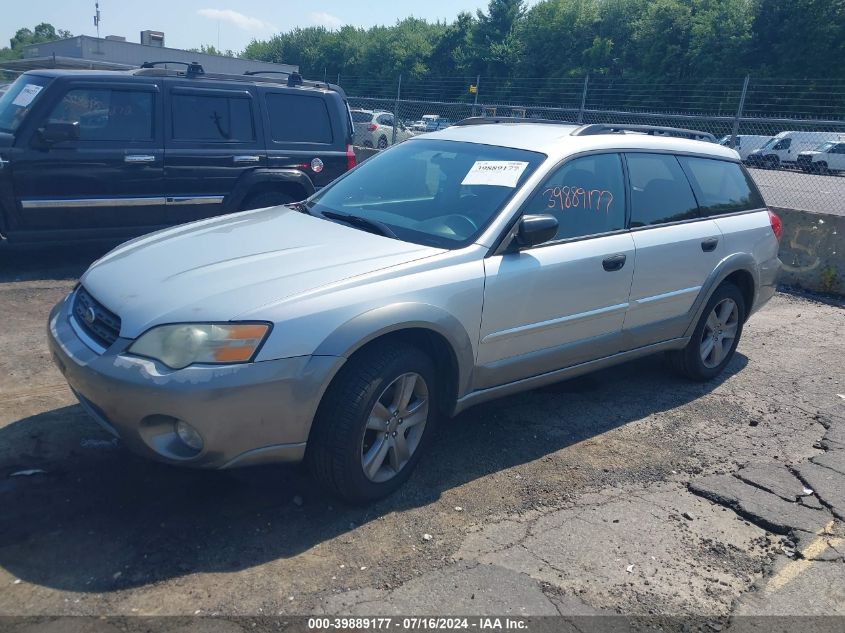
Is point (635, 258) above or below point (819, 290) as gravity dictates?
above

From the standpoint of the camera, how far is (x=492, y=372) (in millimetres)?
3928

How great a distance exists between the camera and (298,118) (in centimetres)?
817

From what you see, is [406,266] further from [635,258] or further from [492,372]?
[635,258]

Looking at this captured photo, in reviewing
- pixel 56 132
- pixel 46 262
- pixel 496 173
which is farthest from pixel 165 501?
pixel 46 262

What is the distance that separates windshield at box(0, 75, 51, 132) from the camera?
6857 millimetres

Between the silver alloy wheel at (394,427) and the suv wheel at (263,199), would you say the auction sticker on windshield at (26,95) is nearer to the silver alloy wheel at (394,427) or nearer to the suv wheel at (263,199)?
the suv wheel at (263,199)

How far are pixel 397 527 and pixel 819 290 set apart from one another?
22.8ft

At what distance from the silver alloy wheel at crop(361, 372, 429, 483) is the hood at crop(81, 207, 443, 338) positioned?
59cm

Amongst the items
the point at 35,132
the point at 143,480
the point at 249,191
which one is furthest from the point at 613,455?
the point at 35,132

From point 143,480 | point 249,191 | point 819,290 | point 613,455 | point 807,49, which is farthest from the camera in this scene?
point 807,49

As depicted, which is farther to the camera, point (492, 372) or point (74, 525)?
point (492, 372)

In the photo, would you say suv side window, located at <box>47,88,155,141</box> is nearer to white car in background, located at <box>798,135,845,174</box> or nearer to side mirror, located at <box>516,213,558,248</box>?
side mirror, located at <box>516,213,558,248</box>

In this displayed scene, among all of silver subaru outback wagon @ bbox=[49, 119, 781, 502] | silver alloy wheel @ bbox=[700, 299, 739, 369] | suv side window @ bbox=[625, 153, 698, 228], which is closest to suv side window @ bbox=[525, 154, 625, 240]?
silver subaru outback wagon @ bbox=[49, 119, 781, 502]

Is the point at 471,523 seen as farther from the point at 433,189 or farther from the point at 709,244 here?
the point at 709,244
